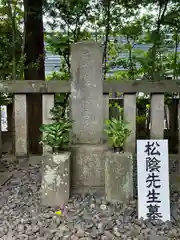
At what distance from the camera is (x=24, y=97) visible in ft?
10.4

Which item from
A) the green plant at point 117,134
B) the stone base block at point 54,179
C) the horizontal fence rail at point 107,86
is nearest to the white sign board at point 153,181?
the green plant at point 117,134

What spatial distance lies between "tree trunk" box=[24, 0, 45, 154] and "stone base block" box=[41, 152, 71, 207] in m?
1.56

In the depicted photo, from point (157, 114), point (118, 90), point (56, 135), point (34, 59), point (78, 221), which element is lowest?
point (78, 221)

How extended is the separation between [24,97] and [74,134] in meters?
0.95

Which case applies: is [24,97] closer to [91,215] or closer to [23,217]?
[23,217]

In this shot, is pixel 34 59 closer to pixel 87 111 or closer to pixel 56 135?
pixel 87 111

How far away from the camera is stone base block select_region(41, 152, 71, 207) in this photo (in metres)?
2.30

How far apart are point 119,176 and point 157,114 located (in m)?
1.19

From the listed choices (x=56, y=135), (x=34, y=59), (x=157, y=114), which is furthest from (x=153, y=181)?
(x=34, y=59)

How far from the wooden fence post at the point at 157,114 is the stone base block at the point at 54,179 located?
1.38 m

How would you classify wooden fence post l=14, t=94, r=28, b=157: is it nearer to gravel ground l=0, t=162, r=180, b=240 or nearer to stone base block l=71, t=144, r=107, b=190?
gravel ground l=0, t=162, r=180, b=240

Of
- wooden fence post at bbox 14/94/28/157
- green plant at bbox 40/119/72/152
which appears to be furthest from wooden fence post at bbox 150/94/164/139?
wooden fence post at bbox 14/94/28/157

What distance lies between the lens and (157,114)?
10.2ft

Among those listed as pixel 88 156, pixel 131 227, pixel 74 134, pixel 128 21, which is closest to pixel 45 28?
pixel 128 21
